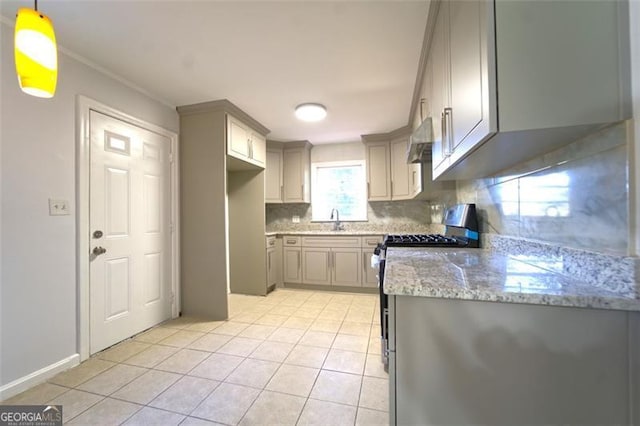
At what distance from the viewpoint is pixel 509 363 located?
77 cm

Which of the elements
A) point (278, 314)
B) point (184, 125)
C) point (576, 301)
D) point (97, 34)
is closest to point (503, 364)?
point (576, 301)

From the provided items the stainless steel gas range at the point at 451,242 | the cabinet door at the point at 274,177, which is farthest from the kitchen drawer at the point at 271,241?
the stainless steel gas range at the point at 451,242

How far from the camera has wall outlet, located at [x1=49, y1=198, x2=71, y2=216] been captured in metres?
1.85

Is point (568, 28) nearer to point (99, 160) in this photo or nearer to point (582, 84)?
point (582, 84)

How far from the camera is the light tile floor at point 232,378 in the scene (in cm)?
147

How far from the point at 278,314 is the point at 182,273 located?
122 cm

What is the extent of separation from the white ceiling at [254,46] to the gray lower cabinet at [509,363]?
176 centimetres

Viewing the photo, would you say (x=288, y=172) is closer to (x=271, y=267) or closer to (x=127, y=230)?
(x=271, y=267)

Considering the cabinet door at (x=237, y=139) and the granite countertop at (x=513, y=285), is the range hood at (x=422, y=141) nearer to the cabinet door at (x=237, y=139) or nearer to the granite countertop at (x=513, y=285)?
the granite countertop at (x=513, y=285)

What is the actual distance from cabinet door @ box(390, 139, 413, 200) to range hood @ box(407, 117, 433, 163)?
4.73 ft

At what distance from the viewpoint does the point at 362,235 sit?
3.80 metres

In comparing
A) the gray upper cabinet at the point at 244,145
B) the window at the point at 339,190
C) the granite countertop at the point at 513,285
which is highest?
the gray upper cabinet at the point at 244,145

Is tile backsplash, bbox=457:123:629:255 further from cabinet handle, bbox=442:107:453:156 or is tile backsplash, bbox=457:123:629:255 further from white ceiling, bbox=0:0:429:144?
white ceiling, bbox=0:0:429:144

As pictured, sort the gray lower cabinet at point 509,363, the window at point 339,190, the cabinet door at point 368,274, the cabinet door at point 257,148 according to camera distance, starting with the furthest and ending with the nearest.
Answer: the window at point 339,190
the cabinet door at point 368,274
the cabinet door at point 257,148
the gray lower cabinet at point 509,363
